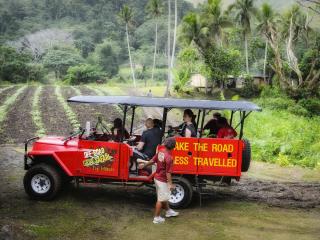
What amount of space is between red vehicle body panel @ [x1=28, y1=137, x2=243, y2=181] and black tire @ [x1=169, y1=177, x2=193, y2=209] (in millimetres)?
192

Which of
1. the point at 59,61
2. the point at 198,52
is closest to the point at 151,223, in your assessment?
the point at 198,52

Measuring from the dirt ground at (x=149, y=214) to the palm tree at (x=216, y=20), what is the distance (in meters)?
40.6

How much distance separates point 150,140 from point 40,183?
Answer: 2.59 metres

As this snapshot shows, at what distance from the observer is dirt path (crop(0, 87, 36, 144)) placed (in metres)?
21.0

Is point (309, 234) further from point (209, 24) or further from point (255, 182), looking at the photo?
point (209, 24)

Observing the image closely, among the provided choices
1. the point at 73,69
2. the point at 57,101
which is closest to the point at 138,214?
the point at 57,101

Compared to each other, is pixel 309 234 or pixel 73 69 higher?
pixel 73 69

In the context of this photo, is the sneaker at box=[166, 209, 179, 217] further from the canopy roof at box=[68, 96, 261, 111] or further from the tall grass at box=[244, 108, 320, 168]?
the tall grass at box=[244, 108, 320, 168]

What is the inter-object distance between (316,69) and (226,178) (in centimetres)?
4045

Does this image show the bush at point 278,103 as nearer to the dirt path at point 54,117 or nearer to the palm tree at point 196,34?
the palm tree at point 196,34

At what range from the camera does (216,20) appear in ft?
169

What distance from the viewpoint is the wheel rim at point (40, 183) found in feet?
32.6

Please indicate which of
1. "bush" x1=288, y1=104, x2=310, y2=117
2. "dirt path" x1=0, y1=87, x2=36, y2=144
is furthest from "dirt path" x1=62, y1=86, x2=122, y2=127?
"bush" x1=288, y1=104, x2=310, y2=117

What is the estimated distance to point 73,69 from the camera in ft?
211
